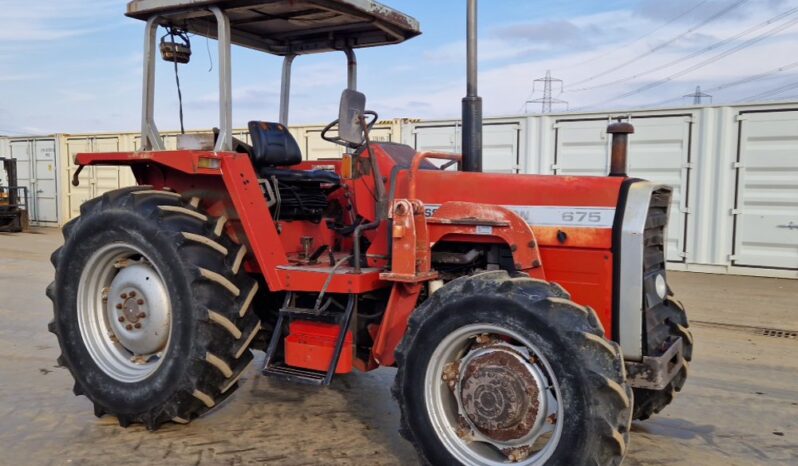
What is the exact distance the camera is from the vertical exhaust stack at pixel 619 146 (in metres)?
3.62

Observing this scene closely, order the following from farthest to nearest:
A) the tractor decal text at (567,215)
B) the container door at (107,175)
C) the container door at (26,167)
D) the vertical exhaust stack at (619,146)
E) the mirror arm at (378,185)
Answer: the container door at (26,167), the container door at (107,175), the mirror arm at (378,185), the vertical exhaust stack at (619,146), the tractor decal text at (567,215)

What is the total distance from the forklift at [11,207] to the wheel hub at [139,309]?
14386mm

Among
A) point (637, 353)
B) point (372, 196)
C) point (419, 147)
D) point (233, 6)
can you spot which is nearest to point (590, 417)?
point (637, 353)

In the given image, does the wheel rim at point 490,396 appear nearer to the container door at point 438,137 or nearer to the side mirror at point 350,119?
the side mirror at point 350,119

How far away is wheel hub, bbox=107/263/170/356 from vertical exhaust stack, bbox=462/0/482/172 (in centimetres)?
195

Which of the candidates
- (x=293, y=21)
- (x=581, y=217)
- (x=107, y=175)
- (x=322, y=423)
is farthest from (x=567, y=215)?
(x=107, y=175)

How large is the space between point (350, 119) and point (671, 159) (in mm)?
7770

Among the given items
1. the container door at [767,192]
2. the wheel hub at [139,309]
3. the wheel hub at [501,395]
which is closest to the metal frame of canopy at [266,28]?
the wheel hub at [139,309]

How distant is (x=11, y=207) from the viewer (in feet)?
54.0

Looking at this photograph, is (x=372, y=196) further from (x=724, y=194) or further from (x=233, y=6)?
(x=724, y=194)

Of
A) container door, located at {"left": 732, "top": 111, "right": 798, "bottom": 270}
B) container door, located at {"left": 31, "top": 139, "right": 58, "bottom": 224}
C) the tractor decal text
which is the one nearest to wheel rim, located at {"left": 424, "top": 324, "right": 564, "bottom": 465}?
the tractor decal text

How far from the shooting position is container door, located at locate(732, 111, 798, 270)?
9.54m

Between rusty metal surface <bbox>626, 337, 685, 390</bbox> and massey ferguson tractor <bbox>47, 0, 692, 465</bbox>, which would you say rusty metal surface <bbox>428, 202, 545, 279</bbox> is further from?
rusty metal surface <bbox>626, 337, 685, 390</bbox>

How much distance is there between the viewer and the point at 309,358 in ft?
12.4
